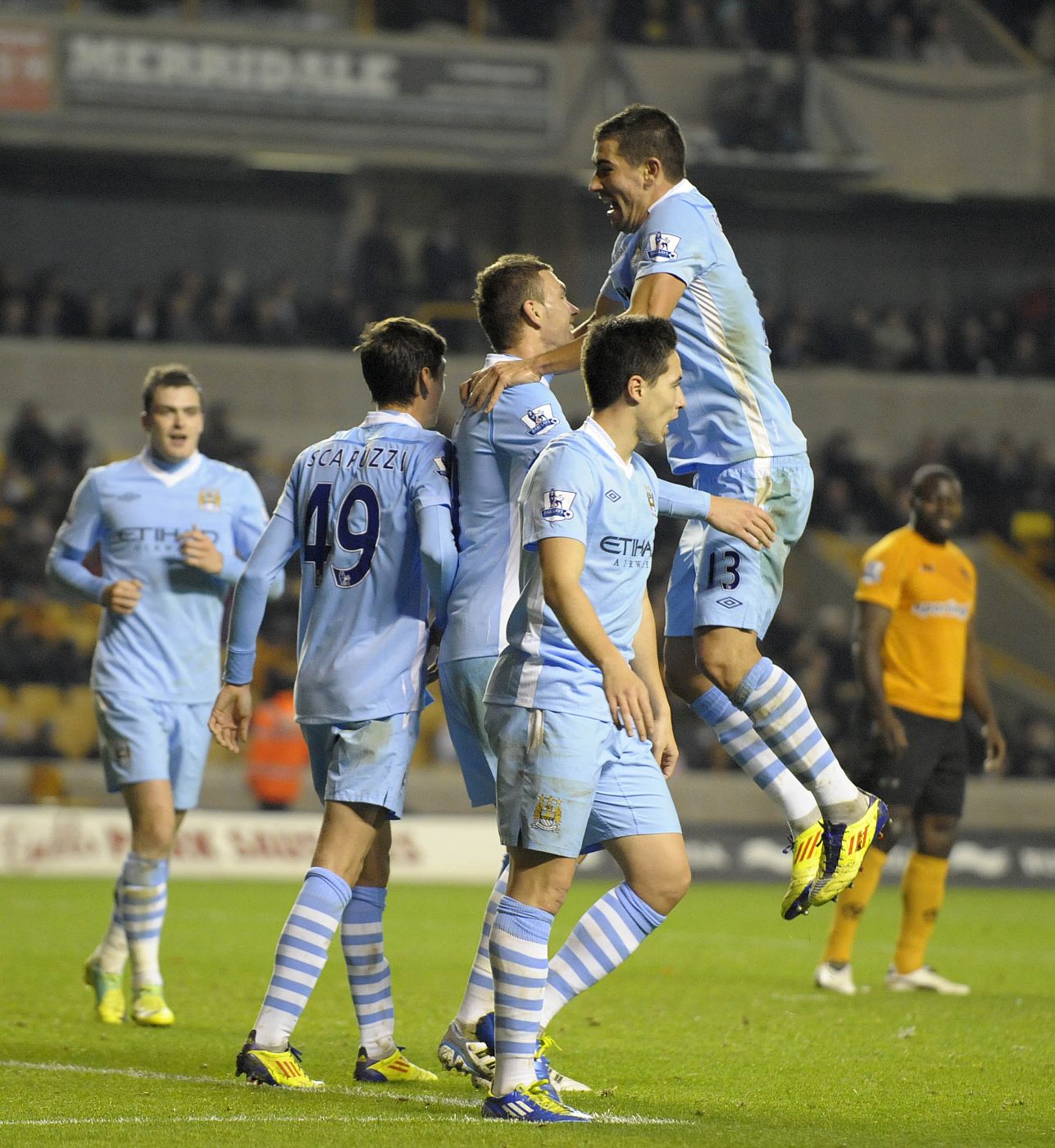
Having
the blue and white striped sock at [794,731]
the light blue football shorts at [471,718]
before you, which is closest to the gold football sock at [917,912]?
the blue and white striped sock at [794,731]

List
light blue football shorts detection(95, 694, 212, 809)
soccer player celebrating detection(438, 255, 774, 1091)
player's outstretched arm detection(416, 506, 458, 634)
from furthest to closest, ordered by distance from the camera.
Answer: light blue football shorts detection(95, 694, 212, 809) → soccer player celebrating detection(438, 255, 774, 1091) → player's outstretched arm detection(416, 506, 458, 634)

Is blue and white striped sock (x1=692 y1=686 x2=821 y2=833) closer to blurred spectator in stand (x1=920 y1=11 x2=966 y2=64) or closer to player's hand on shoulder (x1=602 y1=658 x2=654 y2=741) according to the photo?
player's hand on shoulder (x1=602 y1=658 x2=654 y2=741)

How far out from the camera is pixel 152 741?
25.0ft

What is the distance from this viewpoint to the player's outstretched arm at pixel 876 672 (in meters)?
8.93

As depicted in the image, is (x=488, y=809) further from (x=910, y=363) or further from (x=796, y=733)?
(x=796, y=733)

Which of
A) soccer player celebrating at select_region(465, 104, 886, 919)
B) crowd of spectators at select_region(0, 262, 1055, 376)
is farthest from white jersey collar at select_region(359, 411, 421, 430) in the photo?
crowd of spectators at select_region(0, 262, 1055, 376)

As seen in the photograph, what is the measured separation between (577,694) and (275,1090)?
1.58 metres

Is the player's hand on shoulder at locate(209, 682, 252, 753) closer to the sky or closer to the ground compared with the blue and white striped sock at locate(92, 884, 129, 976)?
closer to the sky

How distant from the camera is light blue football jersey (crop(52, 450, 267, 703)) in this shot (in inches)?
306

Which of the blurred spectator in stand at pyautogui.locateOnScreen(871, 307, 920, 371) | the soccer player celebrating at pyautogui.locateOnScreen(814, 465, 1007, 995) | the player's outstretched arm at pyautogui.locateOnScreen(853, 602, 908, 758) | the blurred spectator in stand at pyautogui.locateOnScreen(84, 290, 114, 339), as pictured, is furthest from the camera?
the blurred spectator in stand at pyautogui.locateOnScreen(871, 307, 920, 371)

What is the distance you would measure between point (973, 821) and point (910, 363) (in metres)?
10.5

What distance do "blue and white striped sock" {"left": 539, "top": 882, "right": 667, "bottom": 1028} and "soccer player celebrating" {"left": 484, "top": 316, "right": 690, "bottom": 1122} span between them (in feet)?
0.31

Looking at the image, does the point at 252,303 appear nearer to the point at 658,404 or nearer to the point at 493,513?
the point at 493,513

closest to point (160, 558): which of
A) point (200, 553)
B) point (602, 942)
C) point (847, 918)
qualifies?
point (200, 553)
